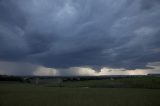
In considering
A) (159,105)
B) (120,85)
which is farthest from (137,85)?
(159,105)

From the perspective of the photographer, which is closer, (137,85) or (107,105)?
(107,105)

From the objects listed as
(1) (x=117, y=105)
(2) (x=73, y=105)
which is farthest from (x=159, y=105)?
(2) (x=73, y=105)

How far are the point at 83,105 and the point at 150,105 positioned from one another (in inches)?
322

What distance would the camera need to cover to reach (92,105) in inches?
1128

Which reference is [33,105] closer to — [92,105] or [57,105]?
[57,105]

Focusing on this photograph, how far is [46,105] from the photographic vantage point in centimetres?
2820

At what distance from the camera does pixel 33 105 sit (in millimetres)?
28062

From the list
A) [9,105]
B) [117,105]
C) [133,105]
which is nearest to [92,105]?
[117,105]

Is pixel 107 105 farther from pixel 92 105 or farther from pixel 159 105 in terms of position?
pixel 159 105

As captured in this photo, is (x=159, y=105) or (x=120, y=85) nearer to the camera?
(x=159, y=105)

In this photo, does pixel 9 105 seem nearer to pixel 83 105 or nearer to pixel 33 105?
pixel 33 105

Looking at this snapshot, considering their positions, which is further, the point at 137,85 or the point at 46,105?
the point at 137,85

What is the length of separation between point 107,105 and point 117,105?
1.24m

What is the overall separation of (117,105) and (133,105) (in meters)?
1.97
